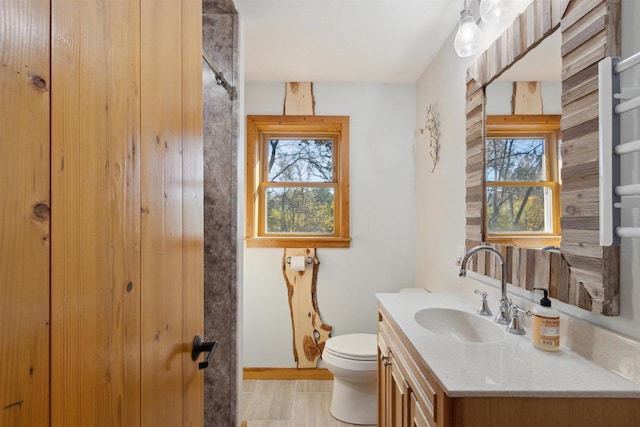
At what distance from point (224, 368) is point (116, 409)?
1.48m

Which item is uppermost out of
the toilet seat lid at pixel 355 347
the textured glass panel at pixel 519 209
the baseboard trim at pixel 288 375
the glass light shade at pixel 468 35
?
the glass light shade at pixel 468 35

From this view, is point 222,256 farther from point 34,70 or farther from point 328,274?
point 34,70

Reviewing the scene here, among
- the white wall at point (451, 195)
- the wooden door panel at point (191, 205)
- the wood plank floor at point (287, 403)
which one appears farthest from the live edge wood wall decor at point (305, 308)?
the wooden door panel at point (191, 205)

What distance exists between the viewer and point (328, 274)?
2998mm

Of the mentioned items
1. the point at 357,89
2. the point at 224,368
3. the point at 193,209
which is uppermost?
the point at 357,89

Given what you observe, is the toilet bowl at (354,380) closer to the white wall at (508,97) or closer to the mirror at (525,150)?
the mirror at (525,150)

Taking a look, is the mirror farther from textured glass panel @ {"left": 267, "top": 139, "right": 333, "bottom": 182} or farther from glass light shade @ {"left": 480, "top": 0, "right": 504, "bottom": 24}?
textured glass panel @ {"left": 267, "top": 139, "right": 333, "bottom": 182}

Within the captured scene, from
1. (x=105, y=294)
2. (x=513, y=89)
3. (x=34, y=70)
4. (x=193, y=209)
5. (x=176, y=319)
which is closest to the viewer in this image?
(x=34, y=70)

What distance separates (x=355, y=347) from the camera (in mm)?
2377

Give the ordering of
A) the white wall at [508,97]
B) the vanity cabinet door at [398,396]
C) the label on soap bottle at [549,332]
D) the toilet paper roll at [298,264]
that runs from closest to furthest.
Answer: the label on soap bottle at [549,332]
the white wall at [508,97]
the vanity cabinet door at [398,396]
the toilet paper roll at [298,264]

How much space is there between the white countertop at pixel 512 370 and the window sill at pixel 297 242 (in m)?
1.64

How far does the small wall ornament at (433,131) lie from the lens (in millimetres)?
2438

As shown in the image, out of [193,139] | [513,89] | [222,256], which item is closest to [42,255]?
[193,139]

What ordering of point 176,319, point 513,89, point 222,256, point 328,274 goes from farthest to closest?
point 328,274 < point 222,256 < point 513,89 < point 176,319
